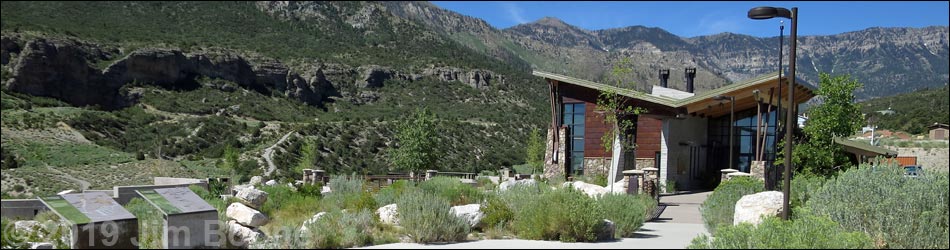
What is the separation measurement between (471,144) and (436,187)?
4600 cm

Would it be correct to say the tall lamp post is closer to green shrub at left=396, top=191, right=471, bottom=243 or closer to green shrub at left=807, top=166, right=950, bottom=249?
green shrub at left=807, top=166, right=950, bottom=249

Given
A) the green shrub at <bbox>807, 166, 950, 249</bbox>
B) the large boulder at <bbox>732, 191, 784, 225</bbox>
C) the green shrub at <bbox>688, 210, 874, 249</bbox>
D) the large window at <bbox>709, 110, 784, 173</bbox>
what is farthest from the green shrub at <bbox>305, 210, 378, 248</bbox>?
the large window at <bbox>709, 110, 784, 173</bbox>

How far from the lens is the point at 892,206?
9.98m

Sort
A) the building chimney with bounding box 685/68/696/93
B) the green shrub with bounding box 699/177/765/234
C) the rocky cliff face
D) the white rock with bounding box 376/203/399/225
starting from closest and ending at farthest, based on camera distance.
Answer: the green shrub with bounding box 699/177/765/234 → the white rock with bounding box 376/203/399/225 → the building chimney with bounding box 685/68/696/93 → the rocky cliff face

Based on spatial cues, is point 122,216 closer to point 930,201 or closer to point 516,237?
point 516,237

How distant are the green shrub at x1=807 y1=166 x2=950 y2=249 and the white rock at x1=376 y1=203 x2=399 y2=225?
6.99m

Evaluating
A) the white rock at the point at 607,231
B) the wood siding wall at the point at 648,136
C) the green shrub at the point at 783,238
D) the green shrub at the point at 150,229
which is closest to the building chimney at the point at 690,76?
the wood siding wall at the point at 648,136

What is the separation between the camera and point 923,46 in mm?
183750

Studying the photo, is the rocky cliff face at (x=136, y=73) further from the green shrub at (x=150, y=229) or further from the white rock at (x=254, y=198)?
the green shrub at (x=150, y=229)

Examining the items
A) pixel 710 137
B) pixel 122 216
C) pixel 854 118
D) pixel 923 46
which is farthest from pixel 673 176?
pixel 923 46

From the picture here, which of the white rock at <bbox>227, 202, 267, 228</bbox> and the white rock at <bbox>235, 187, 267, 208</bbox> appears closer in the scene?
the white rock at <bbox>227, 202, 267, 228</bbox>

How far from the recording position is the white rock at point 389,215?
1286 cm

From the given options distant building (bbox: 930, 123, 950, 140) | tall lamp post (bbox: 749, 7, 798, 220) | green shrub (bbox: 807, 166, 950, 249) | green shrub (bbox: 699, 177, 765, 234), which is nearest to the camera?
green shrub (bbox: 807, 166, 950, 249)

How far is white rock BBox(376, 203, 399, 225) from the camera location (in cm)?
1286
